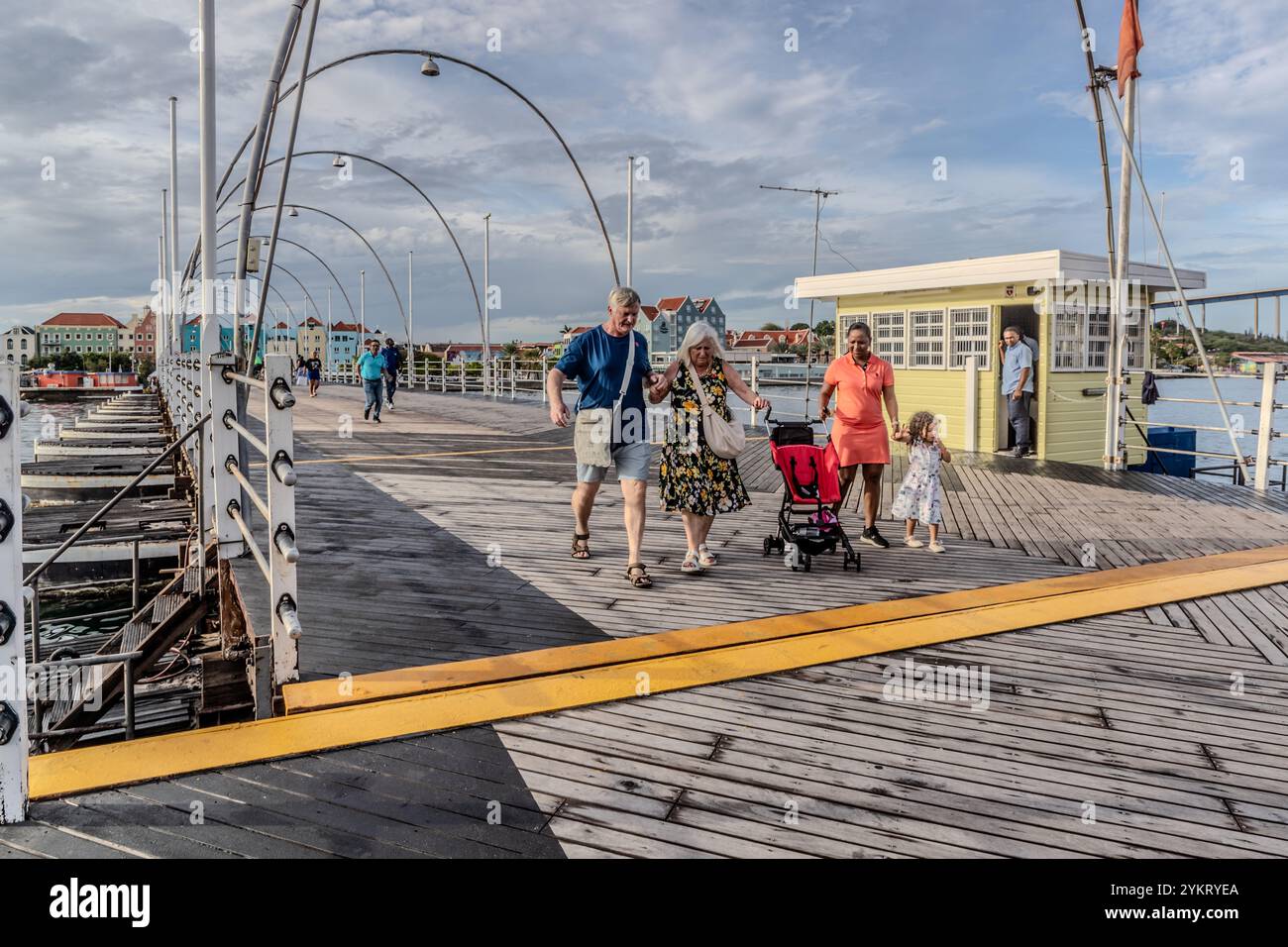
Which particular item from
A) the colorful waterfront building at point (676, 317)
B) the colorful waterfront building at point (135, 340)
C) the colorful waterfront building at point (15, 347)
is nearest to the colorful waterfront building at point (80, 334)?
the colorful waterfront building at point (135, 340)

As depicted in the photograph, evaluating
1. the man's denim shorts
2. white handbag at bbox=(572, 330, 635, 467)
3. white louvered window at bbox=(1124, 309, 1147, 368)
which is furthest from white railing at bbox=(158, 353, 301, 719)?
white louvered window at bbox=(1124, 309, 1147, 368)

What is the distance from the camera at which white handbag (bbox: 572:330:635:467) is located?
5.88m

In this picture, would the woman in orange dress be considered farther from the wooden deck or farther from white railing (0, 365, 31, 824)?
white railing (0, 365, 31, 824)

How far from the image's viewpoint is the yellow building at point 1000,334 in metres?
13.7

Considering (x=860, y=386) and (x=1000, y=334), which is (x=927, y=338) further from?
(x=860, y=386)

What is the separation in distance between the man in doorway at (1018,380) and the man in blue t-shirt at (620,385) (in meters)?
8.90

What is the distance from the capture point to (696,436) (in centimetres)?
611

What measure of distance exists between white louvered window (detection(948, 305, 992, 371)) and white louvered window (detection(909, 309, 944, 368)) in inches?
9.2

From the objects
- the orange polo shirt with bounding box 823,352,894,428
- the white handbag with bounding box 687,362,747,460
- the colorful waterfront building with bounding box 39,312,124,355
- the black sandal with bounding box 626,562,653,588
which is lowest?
the black sandal with bounding box 626,562,653,588

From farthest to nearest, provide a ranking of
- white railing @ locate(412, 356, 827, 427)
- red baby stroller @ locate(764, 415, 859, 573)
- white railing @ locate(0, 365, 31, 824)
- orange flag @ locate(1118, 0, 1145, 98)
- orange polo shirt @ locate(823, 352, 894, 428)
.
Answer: white railing @ locate(412, 356, 827, 427) < orange flag @ locate(1118, 0, 1145, 98) < orange polo shirt @ locate(823, 352, 894, 428) < red baby stroller @ locate(764, 415, 859, 573) < white railing @ locate(0, 365, 31, 824)

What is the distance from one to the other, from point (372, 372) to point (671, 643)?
17.3 metres

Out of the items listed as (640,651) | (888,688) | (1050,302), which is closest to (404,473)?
(640,651)

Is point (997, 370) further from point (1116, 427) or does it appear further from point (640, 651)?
point (640, 651)

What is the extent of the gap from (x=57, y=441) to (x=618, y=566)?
71.8ft
